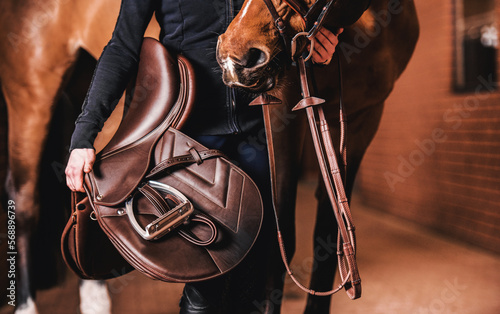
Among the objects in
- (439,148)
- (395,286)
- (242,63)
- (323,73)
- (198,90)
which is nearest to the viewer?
(242,63)

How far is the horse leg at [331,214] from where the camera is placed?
1.29m

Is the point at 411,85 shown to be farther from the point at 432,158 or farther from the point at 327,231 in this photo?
the point at 327,231

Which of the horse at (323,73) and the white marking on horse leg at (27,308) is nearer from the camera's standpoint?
the horse at (323,73)

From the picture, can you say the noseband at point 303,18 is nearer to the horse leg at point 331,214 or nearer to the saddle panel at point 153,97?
the saddle panel at point 153,97

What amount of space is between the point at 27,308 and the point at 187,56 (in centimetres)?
105

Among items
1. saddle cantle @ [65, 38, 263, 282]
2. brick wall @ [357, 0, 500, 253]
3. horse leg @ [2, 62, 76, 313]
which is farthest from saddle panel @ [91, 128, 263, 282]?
brick wall @ [357, 0, 500, 253]

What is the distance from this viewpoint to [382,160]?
240cm

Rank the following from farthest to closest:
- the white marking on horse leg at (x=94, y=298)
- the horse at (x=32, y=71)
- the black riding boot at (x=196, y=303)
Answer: the white marking on horse leg at (x=94, y=298) < the horse at (x=32, y=71) < the black riding boot at (x=196, y=303)

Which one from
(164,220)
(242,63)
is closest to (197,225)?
(164,220)

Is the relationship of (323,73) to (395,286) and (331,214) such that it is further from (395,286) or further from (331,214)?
(395,286)

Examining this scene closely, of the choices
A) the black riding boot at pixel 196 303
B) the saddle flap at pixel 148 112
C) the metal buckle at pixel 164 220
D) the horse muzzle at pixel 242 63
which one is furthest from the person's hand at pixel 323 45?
the black riding boot at pixel 196 303

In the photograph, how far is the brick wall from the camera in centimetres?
181

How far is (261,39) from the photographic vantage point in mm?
629

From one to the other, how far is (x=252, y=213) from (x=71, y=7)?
40.3 inches
